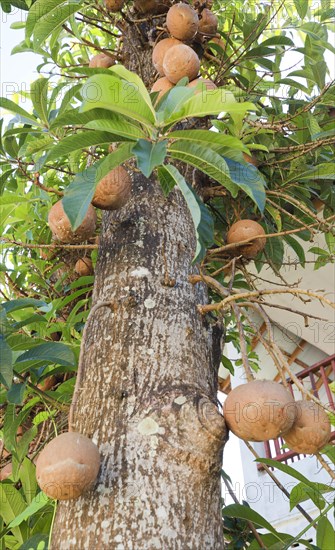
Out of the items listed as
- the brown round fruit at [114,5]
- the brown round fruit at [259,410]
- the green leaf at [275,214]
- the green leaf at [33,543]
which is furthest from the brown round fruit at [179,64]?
the green leaf at [33,543]

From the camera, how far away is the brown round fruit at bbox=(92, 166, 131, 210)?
1.12m

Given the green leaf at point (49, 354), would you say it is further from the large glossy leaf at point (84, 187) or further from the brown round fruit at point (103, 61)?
the brown round fruit at point (103, 61)

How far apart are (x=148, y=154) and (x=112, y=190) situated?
20 centimetres

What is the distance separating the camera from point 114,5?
164 centimetres

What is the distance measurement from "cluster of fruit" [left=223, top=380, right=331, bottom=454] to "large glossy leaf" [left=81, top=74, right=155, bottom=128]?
0.44 meters

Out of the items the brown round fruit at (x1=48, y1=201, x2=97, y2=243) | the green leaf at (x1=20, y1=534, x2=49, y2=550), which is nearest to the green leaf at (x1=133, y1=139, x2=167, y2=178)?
the brown round fruit at (x1=48, y1=201, x2=97, y2=243)

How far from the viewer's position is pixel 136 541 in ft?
2.68

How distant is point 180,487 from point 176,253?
479 mm

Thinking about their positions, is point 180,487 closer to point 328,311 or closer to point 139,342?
point 139,342

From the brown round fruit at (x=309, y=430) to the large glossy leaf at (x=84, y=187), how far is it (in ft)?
1.48

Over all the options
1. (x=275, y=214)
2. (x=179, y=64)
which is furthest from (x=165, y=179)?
(x=275, y=214)

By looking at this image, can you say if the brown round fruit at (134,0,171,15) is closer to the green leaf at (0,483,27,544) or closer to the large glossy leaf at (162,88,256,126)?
the large glossy leaf at (162,88,256,126)

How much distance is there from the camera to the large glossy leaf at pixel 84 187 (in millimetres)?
920

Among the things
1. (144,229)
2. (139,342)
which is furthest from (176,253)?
(139,342)
